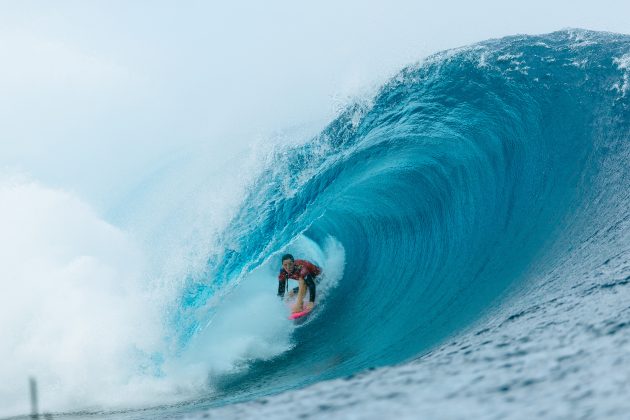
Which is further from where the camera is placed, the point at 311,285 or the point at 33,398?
the point at 311,285

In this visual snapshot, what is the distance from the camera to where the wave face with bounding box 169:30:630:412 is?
5.89m

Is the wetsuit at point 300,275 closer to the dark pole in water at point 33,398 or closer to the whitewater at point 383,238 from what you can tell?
the whitewater at point 383,238

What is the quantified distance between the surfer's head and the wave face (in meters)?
0.52

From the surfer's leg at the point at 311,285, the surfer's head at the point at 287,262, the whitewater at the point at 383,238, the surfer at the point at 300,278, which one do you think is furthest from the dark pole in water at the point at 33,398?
the surfer's leg at the point at 311,285

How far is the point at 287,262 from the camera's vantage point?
7.50 m

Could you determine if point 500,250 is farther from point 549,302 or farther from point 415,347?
point 549,302

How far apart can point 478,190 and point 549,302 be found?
4.52m

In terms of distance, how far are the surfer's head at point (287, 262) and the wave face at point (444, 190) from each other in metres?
0.52

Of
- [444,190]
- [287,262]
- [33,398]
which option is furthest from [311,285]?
[33,398]

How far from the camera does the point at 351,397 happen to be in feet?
5.55

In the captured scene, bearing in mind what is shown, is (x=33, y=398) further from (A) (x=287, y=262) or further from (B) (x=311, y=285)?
(B) (x=311, y=285)

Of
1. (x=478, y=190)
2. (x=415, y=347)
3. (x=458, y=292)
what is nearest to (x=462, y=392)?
(x=415, y=347)

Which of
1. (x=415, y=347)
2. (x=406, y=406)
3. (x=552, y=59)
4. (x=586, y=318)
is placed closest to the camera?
(x=406, y=406)

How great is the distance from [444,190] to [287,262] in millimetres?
2746
